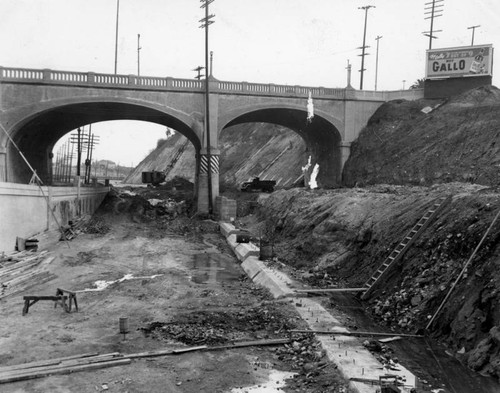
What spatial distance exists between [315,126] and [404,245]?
30.9 metres

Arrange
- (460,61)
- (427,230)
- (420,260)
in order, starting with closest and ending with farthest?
(420,260) → (427,230) → (460,61)

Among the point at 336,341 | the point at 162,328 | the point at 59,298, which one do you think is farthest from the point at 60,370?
the point at 336,341

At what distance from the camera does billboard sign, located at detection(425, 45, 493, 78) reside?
3950cm

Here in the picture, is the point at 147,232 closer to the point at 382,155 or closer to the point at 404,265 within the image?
the point at 382,155

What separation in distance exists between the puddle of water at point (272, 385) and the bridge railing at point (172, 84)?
99.5ft

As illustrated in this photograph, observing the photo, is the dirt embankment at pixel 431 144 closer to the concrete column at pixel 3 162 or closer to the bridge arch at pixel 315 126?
the bridge arch at pixel 315 126

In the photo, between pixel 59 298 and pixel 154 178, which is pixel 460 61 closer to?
pixel 59 298

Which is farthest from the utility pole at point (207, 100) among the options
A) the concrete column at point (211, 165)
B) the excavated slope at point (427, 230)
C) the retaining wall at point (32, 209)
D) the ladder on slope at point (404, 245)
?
the ladder on slope at point (404, 245)

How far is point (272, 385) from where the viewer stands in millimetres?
8578

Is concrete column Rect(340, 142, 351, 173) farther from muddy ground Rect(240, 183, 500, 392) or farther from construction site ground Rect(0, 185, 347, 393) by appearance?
construction site ground Rect(0, 185, 347, 393)

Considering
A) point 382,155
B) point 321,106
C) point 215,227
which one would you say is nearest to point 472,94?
point 382,155

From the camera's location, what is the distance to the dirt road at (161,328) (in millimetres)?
8648

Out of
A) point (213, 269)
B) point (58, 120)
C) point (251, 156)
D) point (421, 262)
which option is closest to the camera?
point (421, 262)

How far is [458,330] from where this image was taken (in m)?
10.0
